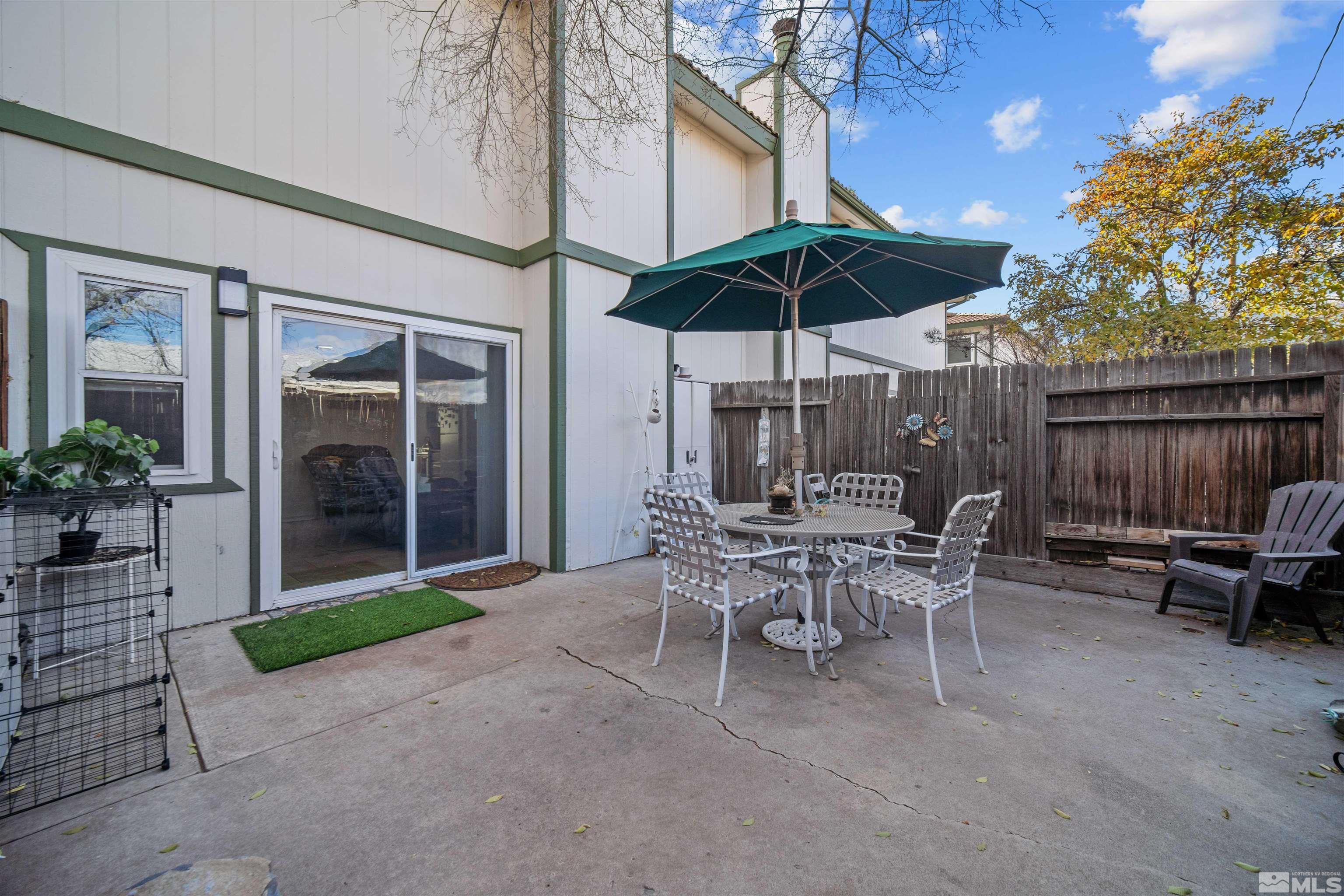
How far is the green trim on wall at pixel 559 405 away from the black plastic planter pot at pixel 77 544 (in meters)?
2.73

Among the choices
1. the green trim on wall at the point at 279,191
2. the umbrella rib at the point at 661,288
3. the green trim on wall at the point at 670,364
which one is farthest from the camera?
the green trim on wall at the point at 670,364

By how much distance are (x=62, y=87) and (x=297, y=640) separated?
3.30 metres

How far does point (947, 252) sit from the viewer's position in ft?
10.1

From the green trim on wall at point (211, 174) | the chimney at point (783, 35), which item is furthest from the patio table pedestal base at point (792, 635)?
the green trim on wall at point (211, 174)

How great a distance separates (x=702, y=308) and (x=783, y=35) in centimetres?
173

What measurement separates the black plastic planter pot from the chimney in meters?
4.35

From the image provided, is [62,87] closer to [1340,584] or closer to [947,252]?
[947,252]

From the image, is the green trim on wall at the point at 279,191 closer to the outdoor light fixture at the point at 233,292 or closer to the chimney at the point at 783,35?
the outdoor light fixture at the point at 233,292

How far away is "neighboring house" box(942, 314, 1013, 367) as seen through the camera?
515 inches

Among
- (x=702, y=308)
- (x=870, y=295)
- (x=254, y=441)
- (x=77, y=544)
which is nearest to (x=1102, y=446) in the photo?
(x=870, y=295)

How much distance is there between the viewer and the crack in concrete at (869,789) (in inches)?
59.5

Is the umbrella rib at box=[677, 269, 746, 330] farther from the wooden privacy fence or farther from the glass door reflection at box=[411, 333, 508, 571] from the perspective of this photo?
the wooden privacy fence

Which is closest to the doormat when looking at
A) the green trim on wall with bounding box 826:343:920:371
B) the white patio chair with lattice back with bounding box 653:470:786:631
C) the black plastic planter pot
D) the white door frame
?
the white door frame

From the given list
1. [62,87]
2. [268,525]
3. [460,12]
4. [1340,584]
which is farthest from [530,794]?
[460,12]
